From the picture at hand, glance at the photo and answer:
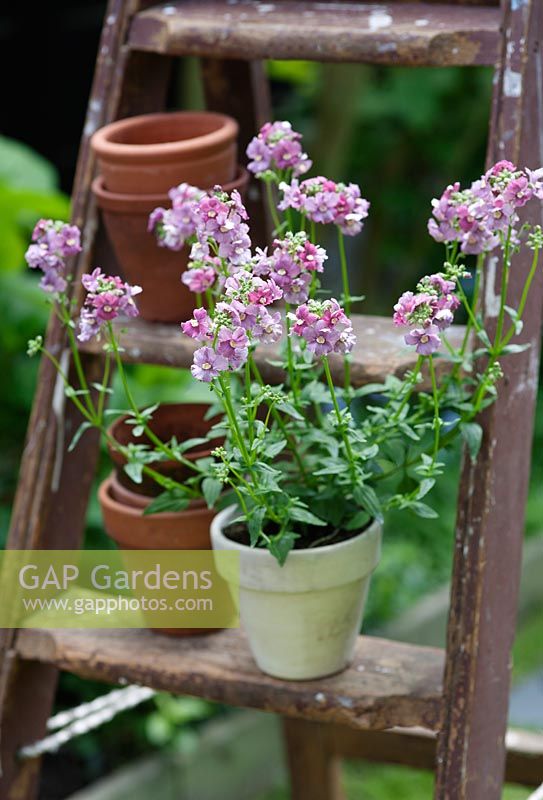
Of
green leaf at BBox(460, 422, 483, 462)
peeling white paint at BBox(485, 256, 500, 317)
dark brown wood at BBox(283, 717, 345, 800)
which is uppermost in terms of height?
peeling white paint at BBox(485, 256, 500, 317)

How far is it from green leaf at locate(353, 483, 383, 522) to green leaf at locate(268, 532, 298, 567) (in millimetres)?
82

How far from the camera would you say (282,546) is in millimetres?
1387

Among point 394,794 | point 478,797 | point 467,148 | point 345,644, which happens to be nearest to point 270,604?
point 345,644

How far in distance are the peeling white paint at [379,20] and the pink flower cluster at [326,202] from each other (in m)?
0.25

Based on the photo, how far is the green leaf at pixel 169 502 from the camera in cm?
155

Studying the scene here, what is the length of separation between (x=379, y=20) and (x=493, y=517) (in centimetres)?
61

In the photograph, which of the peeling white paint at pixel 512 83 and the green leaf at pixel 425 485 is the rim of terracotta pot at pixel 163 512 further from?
the peeling white paint at pixel 512 83

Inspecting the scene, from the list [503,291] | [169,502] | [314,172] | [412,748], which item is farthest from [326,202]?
[314,172]

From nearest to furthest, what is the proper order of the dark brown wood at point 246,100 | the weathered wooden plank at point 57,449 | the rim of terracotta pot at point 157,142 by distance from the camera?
the rim of terracotta pot at point 157,142 → the weathered wooden plank at point 57,449 → the dark brown wood at point 246,100

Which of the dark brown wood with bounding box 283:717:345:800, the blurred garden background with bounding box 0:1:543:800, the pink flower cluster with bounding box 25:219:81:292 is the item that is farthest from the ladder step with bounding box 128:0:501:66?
the dark brown wood with bounding box 283:717:345:800

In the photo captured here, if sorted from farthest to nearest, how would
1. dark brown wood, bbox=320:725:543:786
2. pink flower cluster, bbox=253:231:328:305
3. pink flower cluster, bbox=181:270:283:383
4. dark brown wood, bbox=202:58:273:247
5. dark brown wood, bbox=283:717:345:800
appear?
dark brown wood, bbox=283:717:345:800 → dark brown wood, bbox=320:725:543:786 → dark brown wood, bbox=202:58:273:247 → pink flower cluster, bbox=253:231:328:305 → pink flower cluster, bbox=181:270:283:383

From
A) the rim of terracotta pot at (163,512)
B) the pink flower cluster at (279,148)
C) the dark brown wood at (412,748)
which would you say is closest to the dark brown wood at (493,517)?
the pink flower cluster at (279,148)

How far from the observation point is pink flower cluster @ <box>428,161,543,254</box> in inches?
49.3

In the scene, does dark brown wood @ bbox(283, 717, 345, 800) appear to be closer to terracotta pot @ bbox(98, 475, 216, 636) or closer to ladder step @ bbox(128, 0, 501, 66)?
terracotta pot @ bbox(98, 475, 216, 636)
